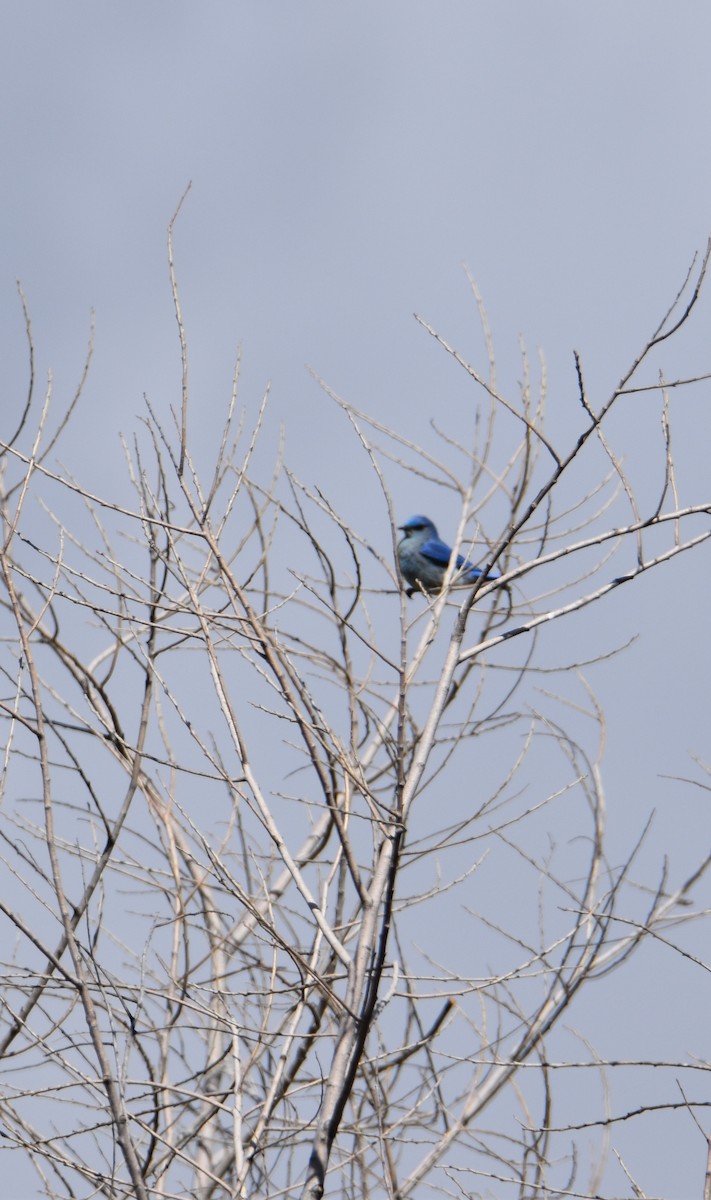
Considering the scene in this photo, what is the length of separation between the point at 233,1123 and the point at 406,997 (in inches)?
26.2

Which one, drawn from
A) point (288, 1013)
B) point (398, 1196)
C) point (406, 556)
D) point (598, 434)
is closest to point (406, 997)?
point (398, 1196)

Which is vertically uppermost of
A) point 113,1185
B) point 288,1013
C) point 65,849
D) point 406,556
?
point 406,556

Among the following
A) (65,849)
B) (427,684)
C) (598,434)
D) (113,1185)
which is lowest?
(113,1185)

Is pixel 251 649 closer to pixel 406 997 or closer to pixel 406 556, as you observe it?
pixel 406 997

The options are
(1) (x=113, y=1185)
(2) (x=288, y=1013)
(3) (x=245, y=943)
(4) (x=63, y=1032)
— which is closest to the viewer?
(1) (x=113, y=1185)

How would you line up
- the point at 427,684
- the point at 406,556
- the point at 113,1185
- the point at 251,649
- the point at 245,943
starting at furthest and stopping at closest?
the point at 406,556 → the point at 245,943 → the point at 427,684 → the point at 251,649 → the point at 113,1185

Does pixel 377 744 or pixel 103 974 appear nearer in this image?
pixel 103 974

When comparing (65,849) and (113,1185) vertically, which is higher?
(65,849)

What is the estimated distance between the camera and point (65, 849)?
486 cm

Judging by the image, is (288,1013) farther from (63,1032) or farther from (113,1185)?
(113,1185)

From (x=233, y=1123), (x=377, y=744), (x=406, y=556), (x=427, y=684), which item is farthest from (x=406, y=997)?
(x=406, y=556)

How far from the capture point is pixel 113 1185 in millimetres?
3598

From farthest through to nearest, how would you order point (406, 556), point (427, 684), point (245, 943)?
point (406, 556) < point (245, 943) < point (427, 684)

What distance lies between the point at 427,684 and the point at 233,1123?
7.71ft
